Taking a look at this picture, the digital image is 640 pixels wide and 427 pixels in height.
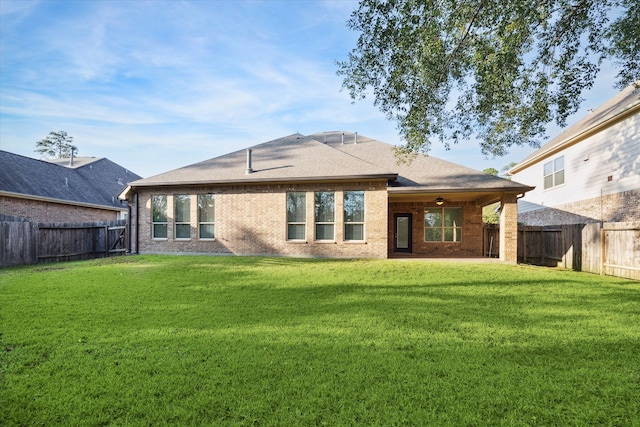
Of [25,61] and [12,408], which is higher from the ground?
[25,61]

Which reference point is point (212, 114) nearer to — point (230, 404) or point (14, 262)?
point (14, 262)

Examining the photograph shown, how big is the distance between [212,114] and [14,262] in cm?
994

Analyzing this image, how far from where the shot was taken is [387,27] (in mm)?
7980

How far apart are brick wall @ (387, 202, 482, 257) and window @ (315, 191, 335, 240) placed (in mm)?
3436

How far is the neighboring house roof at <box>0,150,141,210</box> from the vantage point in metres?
17.3

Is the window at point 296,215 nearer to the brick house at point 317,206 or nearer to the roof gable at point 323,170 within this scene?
the brick house at point 317,206

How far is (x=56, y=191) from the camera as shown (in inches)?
760

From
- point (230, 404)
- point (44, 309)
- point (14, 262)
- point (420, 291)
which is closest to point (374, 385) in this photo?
point (230, 404)

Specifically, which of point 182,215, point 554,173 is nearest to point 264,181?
point 182,215

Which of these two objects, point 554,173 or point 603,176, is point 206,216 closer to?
point 603,176

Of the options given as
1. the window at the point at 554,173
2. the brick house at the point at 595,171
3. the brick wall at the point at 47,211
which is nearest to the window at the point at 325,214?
the brick house at the point at 595,171

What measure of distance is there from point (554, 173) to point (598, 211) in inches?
175

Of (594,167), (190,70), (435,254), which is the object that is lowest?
(435,254)

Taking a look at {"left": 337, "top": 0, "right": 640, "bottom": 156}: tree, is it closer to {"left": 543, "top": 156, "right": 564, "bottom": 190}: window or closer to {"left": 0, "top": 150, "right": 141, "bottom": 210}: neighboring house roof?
{"left": 543, "top": 156, "right": 564, "bottom": 190}: window
